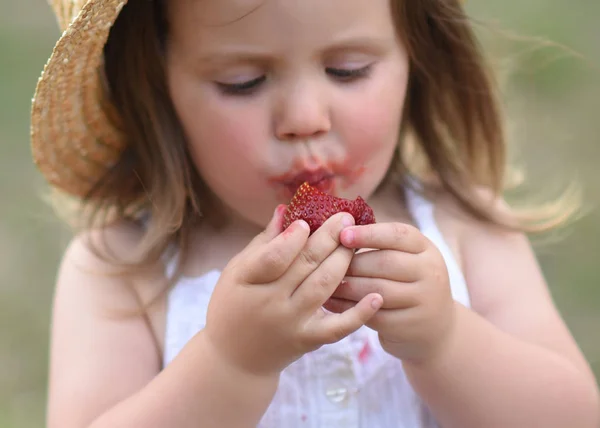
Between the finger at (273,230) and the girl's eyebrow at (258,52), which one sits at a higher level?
the girl's eyebrow at (258,52)

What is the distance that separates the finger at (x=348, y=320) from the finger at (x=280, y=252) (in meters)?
A: 0.09

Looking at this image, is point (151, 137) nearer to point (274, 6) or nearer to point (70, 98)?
point (70, 98)

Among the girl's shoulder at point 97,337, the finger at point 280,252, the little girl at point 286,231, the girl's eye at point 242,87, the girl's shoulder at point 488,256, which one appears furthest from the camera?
the girl's shoulder at point 488,256

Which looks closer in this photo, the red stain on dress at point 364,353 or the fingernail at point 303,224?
the fingernail at point 303,224

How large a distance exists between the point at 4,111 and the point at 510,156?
1722mm

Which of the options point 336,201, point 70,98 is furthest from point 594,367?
point 70,98

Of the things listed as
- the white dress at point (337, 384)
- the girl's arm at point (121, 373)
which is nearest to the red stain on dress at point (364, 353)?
the white dress at point (337, 384)

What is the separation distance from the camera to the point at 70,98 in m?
1.73

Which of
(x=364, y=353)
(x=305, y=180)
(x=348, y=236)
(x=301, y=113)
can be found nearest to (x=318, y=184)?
(x=305, y=180)

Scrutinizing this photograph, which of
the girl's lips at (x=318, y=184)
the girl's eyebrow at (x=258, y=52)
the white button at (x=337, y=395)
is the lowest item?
the white button at (x=337, y=395)

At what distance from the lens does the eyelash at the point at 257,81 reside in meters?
1.52

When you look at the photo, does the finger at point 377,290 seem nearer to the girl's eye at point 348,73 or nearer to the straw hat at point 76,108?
the girl's eye at point 348,73

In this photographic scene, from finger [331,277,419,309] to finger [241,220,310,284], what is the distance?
0.10 m

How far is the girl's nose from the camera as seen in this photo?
1.48 meters
